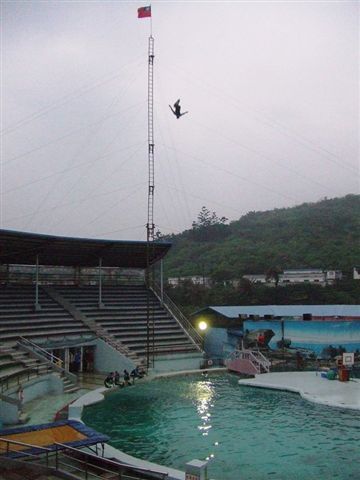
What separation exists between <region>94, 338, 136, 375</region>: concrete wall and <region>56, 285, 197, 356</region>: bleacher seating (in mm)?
1694

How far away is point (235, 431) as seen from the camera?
16.4m

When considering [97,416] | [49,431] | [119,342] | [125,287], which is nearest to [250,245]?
[125,287]

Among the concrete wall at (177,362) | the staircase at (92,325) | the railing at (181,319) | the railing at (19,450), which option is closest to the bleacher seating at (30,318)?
the staircase at (92,325)

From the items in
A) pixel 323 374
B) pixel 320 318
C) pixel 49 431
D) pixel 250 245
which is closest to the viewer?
pixel 49 431

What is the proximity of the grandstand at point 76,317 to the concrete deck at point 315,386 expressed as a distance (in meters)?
6.58

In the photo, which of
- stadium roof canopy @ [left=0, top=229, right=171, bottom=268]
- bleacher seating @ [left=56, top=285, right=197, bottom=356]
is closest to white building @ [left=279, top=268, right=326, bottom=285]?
stadium roof canopy @ [left=0, top=229, right=171, bottom=268]

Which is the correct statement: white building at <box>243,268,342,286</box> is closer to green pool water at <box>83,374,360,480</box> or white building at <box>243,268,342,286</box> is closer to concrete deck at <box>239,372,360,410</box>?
concrete deck at <box>239,372,360,410</box>

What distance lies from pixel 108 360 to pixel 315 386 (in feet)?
40.0

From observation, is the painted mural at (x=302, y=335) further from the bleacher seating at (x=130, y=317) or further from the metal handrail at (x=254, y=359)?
the metal handrail at (x=254, y=359)

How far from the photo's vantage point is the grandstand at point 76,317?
974 inches

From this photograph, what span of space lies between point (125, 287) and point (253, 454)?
27268 mm

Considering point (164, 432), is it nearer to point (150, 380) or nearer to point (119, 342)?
point (150, 380)

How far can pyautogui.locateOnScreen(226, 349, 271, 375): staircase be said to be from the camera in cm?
2898

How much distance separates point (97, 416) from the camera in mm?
19016
